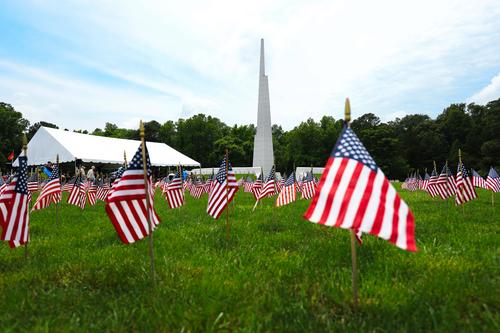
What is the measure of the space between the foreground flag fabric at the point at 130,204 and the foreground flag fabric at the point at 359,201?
2.22 metres

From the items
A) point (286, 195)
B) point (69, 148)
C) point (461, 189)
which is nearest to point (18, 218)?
point (286, 195)

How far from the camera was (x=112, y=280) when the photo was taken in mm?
4648

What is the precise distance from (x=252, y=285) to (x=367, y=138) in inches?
2775

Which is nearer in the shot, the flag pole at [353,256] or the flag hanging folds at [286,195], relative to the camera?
the flag pole at [353,256]

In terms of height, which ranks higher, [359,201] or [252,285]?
[359,201]

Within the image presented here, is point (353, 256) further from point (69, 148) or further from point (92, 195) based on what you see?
point (69, 148)

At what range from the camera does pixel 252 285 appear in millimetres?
4328

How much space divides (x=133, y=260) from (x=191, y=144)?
80.0 metres

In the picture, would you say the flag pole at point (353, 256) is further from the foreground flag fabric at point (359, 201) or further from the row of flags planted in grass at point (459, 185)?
the row of flags planted in grass at point (459, 185)

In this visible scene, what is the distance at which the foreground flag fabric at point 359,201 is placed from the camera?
10.7ft

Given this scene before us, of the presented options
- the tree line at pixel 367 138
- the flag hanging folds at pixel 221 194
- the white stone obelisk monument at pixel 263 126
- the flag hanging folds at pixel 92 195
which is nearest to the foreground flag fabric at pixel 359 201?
the flag hanging folds at pixel 221 194

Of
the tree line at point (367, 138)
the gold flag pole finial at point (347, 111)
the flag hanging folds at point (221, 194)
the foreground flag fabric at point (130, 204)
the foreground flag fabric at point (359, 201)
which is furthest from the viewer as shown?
the tree line at point (367, 138)

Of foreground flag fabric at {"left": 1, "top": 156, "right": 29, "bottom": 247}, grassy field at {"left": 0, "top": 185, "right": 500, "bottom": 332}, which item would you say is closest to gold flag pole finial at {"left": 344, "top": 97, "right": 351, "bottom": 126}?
grassy field at {"left": 0, "top": 185, "right": 500, "bottom": 332}

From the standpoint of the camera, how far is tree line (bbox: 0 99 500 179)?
63.0 meters
